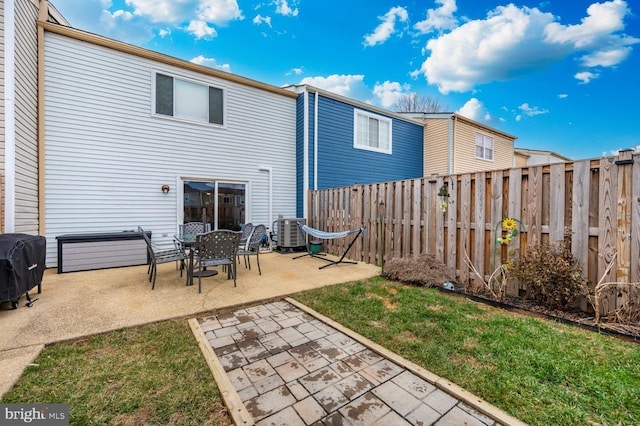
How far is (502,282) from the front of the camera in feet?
11.8

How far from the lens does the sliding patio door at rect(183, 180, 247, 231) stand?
6793 millimetres

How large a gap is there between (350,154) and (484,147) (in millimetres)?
7323

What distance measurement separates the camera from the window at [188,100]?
647 cm

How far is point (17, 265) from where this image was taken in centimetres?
299

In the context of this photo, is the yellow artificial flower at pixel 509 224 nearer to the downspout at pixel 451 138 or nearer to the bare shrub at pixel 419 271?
the bare shrub at pixel 419 271

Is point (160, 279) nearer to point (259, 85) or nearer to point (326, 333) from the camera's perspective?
point (326, 333)

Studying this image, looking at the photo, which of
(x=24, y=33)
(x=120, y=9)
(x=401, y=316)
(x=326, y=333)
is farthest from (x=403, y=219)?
(x=120, y=9)

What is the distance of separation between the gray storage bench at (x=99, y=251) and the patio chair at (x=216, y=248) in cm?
232

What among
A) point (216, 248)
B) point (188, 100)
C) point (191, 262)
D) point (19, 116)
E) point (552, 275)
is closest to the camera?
point (552, 275)

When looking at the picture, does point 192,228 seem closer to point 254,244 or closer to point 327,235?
point 254,244

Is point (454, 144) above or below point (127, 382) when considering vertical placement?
above

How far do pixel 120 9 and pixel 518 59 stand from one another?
544 inches

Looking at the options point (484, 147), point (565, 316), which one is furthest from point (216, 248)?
point (484, 147)

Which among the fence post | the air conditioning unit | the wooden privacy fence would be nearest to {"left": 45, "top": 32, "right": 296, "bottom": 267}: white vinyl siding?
the air conditioning unit
